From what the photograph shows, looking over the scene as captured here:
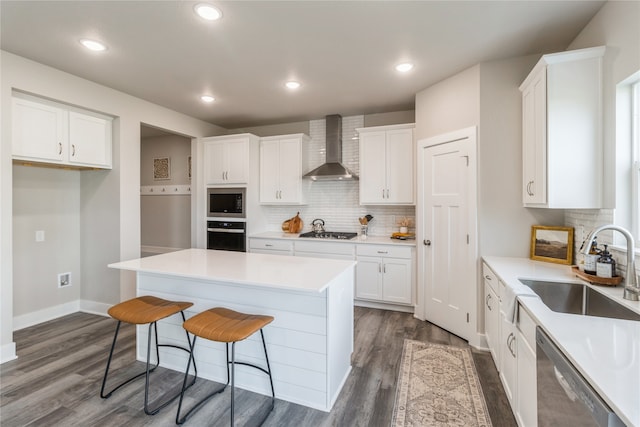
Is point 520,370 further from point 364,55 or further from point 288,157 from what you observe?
point 288,157

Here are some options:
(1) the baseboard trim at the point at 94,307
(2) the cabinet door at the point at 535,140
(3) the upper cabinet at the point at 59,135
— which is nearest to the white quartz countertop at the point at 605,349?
(2) the cabinet door at the point at 535,140

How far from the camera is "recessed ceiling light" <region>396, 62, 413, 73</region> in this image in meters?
2.77

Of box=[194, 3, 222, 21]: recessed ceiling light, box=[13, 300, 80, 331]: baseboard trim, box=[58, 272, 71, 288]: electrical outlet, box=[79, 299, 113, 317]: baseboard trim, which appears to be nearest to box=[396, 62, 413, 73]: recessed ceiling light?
box=[194, 3, 222, 21]: recessed ceiling light

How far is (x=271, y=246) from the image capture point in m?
4.22

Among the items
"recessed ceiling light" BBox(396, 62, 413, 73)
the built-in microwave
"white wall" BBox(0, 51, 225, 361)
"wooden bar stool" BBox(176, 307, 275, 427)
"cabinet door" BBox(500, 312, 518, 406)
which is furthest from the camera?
the built-in microwave

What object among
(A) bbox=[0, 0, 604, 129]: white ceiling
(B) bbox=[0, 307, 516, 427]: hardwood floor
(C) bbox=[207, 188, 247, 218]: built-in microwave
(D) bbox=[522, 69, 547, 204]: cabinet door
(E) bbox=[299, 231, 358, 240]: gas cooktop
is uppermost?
(A) bbox=[0, 0, 604, 129]: white ceiling

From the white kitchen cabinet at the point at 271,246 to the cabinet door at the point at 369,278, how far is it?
3.24ft

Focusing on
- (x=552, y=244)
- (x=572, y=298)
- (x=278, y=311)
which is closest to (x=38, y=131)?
(x=278, y=311)

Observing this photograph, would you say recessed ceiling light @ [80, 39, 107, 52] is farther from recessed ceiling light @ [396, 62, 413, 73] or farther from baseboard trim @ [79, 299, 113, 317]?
baseboard trim @ [79, 299, 113, 317]

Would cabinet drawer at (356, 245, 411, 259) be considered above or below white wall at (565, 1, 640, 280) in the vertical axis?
below

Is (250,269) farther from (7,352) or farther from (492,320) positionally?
(7,352)

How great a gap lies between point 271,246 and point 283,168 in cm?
118

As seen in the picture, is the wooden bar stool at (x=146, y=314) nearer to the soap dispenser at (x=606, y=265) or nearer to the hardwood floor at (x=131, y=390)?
the hardwood floor at (x=131, y=390)

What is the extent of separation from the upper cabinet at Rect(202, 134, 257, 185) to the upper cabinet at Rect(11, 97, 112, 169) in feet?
4.43
